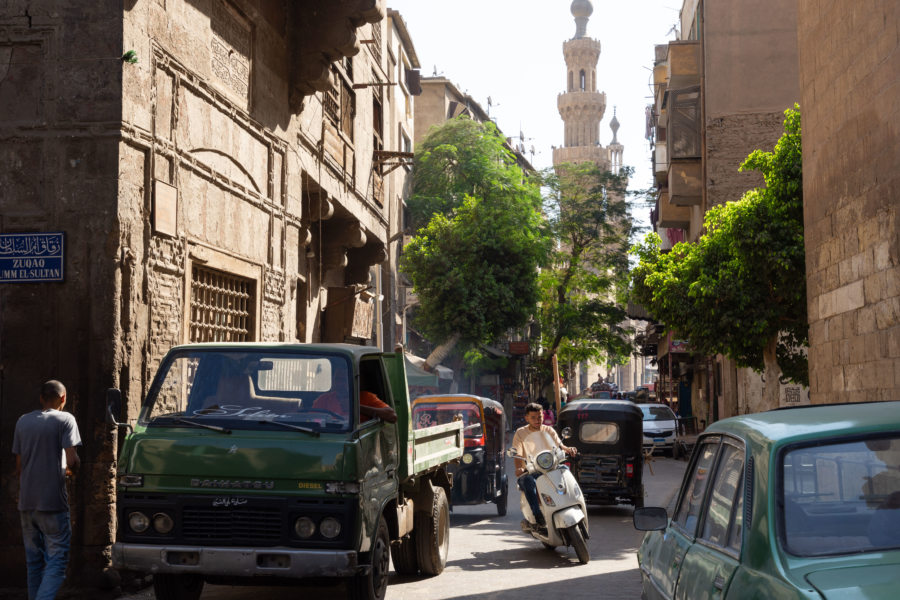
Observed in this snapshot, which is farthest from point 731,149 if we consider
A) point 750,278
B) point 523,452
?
point 523,452

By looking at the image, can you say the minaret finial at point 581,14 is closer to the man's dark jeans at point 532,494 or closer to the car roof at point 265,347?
the man's dark jeans at point 532,494

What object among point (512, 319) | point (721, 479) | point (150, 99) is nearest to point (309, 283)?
point (150, 99)

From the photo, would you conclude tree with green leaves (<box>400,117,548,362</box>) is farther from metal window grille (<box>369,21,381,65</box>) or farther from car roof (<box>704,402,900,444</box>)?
car roof (<box>704,402,900,444</box>)

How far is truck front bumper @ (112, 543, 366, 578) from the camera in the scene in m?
6.83

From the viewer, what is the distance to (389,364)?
9141 millimetres

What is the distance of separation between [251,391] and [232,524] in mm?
1091

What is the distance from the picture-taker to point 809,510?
3.51 m

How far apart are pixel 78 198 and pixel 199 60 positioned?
10.2ft

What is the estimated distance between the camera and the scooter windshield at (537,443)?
1171 cm

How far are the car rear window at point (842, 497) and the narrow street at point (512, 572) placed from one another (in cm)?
533

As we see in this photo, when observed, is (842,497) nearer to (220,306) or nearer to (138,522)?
(138,522)

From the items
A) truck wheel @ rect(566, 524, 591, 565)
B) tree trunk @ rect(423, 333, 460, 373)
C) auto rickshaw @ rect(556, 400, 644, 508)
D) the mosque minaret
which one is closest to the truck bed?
truck wheel @ rect(566, 524, 591, 565)

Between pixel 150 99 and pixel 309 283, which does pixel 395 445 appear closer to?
pixel 150 99

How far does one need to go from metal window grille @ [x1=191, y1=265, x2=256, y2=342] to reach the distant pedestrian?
376cm
